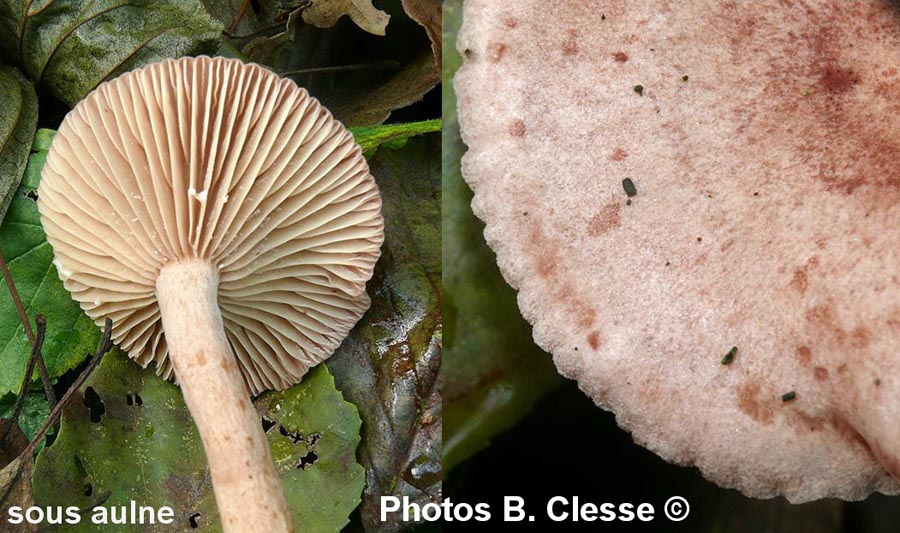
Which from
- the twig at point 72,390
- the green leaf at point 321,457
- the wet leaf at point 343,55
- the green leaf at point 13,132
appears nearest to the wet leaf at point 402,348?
the green leaf at point 321,457

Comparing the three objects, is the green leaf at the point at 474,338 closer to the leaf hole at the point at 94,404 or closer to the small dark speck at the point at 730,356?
the small dark speck at the point at 730,356

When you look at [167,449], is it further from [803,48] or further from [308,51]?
[803,48]

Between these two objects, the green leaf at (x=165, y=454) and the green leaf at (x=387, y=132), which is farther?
the green leaf at (x=387, y=132)

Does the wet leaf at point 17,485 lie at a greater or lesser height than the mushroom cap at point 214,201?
lesser

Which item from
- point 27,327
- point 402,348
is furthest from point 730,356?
point 27,327

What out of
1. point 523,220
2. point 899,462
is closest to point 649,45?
point 523,220

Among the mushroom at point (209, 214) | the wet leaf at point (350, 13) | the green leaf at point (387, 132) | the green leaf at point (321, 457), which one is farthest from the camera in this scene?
the wet leaf at point (350, 13)

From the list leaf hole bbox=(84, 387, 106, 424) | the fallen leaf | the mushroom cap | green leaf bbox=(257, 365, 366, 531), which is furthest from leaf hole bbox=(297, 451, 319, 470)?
the fallen leaf
